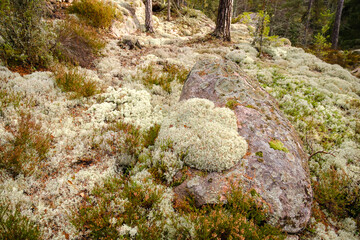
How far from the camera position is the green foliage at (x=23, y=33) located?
4.77 m

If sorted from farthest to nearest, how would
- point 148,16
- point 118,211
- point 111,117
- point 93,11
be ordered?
point 148,16 → point 93,11 → point 111,117 → point 118,211

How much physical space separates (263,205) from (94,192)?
2755mm

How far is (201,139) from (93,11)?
1005 cm

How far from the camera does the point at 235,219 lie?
8.13 ft

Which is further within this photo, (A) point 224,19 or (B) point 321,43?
(B) point 321,43

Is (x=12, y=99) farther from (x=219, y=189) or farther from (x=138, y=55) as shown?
(x=138, y=55)

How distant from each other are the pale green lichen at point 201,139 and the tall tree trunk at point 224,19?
9.15m

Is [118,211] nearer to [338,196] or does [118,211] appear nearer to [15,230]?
[15,230]

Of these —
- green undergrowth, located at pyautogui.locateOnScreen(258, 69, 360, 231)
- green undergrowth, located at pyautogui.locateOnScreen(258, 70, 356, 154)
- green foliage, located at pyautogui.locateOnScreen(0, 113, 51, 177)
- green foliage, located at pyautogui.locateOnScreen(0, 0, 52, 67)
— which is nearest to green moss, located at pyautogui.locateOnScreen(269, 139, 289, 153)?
green undergrowth, located at pyautogui.locateOnScreen(258, 69, 360, 231)

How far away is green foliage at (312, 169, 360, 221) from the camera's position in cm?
334

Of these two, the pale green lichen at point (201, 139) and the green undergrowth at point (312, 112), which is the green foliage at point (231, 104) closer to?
the pale green lichen at point (201, 139)

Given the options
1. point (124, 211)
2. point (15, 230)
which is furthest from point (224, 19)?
point (15, 230)

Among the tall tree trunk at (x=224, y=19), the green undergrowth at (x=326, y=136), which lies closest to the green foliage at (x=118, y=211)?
the green undergrowth at (x=326, y=136)

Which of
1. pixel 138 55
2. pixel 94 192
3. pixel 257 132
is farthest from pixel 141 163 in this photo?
pixel 138 55
